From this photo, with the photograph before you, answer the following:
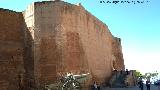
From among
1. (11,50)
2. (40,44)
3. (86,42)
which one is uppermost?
(86,42)

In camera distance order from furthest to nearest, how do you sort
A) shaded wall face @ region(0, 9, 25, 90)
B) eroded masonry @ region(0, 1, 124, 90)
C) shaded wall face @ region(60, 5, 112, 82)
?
shaded wall face @ region(60, 5, 112, 82)
eroded masonry @ region(0, 1, 124, 90)
shaded wall face @ region(0, 9, 25, 90)

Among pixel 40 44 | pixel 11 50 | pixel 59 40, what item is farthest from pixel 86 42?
pixel 11 50

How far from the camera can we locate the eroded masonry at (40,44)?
18.7 meters

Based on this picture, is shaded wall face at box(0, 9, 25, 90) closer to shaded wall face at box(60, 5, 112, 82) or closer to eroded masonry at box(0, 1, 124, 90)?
eroded masonry at box(0, 1, 124, 90)

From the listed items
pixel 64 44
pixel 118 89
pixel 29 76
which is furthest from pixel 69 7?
pixel 118 89

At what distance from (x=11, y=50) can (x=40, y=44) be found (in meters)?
1.84

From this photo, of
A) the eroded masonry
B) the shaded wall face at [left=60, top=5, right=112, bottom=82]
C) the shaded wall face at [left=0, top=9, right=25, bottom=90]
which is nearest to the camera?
the shaded wall face at [left=0, top=9, right=25, bottom=90]

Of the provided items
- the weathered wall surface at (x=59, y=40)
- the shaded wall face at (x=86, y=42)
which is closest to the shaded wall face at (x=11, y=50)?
the weathered wall surface at (x=59, y=40)

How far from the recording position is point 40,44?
62.8 ft

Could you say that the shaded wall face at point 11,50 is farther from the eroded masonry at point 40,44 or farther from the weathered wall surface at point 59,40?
the weathered wall surface at point 59,40

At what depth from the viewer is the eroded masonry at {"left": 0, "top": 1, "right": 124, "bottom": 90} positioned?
18734mm

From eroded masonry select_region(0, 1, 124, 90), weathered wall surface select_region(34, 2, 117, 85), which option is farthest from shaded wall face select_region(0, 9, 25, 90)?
weathered wall surface select_region(34, 2, 117, 85)

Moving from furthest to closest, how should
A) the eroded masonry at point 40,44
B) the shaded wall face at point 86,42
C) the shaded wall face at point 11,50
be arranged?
the shaded wall face at point 86,42 → the eroded masonry at point 40,44 → the shaded wall face at point 11,50

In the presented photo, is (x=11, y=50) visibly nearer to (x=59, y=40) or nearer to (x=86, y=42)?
(x=59, y=40)
